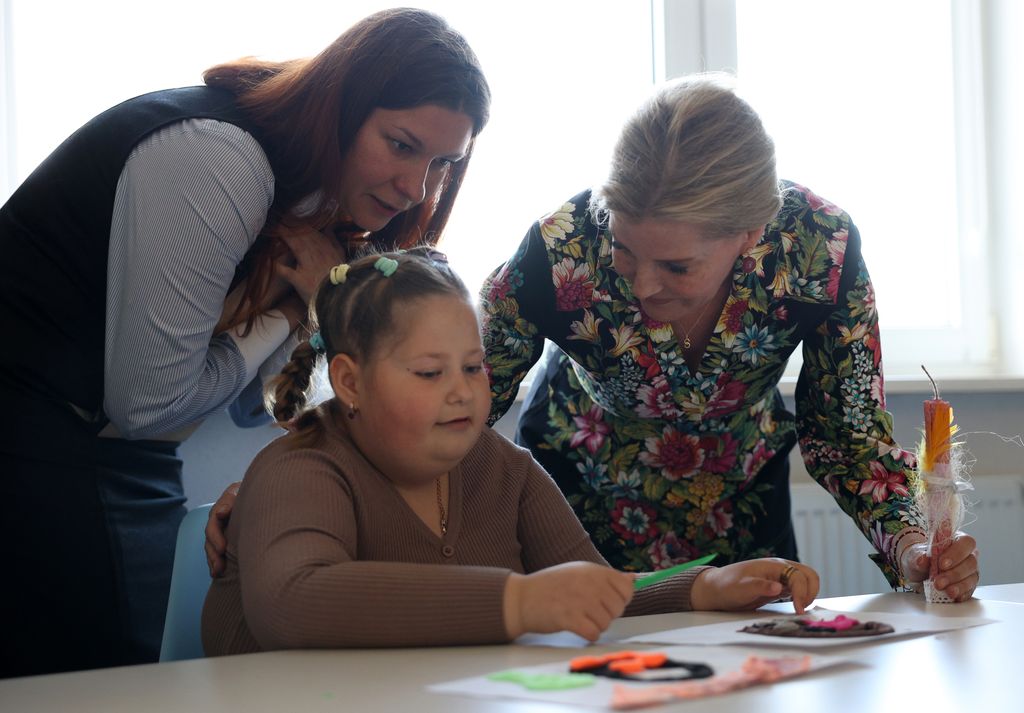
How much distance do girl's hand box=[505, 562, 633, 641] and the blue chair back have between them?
47 cm

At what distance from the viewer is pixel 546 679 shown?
2.49 feet

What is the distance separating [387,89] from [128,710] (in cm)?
83

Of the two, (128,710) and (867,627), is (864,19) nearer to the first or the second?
(867,627)

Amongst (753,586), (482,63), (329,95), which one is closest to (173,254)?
(329,95)

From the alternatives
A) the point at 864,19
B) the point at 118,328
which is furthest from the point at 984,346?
the point at 118,328

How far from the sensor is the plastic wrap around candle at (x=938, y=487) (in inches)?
48.5

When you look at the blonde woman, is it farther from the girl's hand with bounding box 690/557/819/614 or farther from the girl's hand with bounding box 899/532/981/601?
the girl's hand with bounding box 690/557/819/614

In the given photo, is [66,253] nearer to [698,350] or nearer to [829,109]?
[698,350]

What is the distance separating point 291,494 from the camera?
3.48ft

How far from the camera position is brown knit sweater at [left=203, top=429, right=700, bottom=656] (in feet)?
3.06

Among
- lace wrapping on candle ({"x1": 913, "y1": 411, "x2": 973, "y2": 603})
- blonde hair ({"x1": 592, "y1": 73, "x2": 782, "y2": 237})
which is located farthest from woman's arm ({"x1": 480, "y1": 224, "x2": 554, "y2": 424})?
lace wrapping on candle ({"x1": 913, "y1": 411, "x2": 973, "y2": 603})

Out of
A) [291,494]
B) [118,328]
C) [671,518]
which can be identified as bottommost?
[671,518]

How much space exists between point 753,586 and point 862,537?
62.4 inches

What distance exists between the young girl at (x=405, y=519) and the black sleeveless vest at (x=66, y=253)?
23cm
